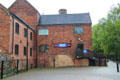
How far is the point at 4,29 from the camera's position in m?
16.4

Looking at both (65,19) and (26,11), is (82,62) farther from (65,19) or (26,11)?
(26,11)

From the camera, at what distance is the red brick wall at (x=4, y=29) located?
1600 cm

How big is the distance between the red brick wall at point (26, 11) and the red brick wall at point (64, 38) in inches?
111

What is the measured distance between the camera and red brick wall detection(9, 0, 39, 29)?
2620 cm

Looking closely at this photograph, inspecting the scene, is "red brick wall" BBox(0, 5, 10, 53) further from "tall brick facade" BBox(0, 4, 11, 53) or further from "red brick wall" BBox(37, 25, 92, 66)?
"red brick wall" BBox(37, 25, 92, 66)

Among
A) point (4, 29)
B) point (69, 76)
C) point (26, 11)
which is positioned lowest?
point (69, 76)

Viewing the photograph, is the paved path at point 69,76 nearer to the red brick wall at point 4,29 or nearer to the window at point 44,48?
the red brick wall at point 4,29

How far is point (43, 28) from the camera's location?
2602 centimetres

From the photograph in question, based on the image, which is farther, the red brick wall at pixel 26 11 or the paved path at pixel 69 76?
the red brick wall at pixel 26 11

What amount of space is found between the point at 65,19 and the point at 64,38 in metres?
3.99

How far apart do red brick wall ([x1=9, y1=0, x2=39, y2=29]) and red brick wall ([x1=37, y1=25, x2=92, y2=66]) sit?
2813 millimetres

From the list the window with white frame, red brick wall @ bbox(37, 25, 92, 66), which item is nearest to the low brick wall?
red brick wall @ bbox(37, 25, 92, 66)

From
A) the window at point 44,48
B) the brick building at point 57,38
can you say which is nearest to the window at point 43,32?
the brick building at point 57,38

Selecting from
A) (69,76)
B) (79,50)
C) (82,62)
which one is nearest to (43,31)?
(79,50)
